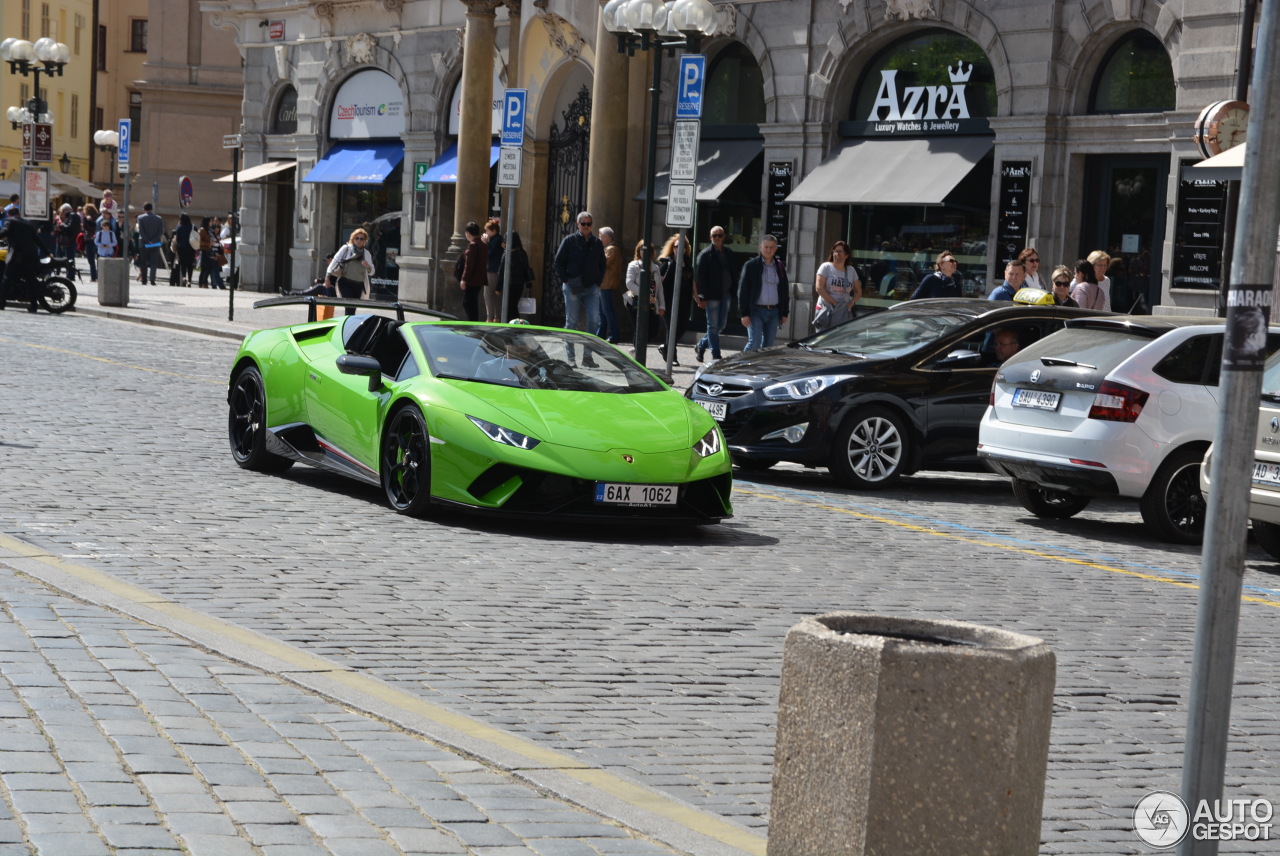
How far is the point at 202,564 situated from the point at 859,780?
17.7ft

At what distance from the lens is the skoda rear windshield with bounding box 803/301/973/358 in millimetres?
14422

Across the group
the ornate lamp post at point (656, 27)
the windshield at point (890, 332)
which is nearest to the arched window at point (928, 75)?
the ornate lamp post at point (656, 27)

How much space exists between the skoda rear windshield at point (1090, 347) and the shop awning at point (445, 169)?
22.9 m

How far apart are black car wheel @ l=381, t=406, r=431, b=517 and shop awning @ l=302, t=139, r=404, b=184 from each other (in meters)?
27.1

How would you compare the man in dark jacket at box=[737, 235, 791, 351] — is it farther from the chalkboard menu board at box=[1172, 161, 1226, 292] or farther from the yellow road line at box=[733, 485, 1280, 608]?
the yellow road line at box=[733, 485, 1280, 608]

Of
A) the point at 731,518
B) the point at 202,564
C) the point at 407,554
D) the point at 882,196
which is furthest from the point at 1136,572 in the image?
the point at 882,196

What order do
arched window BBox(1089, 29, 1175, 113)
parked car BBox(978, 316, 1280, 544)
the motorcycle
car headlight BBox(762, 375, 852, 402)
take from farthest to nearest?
the motorcycle < arched window BBox(1089, 29, 1175, 113) < car headlight BBox(762, 375, 852, 402) < parked car BBox(978, 316, 1280, 544)

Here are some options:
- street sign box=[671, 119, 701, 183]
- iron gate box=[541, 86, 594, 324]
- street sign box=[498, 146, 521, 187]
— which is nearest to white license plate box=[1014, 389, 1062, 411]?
street sign box=[671, 119, 701, 183]

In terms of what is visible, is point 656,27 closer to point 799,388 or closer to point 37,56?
point 799,388

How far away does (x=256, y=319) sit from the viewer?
1270 inches

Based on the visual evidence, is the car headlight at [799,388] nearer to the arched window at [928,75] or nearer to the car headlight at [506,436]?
the car headlight at [506,436]

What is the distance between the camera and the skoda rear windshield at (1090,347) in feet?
39.4

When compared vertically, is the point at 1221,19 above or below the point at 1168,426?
above

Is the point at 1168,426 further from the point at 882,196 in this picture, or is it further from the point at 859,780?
the point at 882,196
